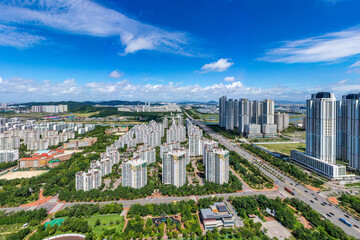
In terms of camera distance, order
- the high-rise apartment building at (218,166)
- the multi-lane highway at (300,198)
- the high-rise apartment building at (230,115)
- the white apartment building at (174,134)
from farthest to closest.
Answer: the high-rise apartment building at (230,115) < the white apartment building at (174,134) < the high-rise apartment building at (218,166) < the multi-lane highway at (300,198)

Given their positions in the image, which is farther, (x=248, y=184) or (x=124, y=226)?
(x=248, y=184)

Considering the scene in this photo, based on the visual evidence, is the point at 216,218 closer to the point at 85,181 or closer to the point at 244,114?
the point at 85,181

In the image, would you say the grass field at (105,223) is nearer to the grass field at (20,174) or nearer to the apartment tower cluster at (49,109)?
the grass field at (20,174)

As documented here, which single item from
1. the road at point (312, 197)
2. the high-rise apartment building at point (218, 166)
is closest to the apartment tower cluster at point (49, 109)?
the high-rise apartment building at point (218, 166)

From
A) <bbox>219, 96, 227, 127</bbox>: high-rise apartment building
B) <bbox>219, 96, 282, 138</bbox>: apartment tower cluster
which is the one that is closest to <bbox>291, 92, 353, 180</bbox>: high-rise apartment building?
<bbox>219, 96, 282, 138</bbox>: apartment tower cluster

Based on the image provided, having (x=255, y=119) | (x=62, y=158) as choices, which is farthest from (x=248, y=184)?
(x=255, y=119)

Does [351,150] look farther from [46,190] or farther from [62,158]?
[62,158]
